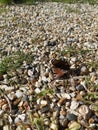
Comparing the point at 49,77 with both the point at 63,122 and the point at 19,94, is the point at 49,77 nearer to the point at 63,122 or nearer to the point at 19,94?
the point at 19,94

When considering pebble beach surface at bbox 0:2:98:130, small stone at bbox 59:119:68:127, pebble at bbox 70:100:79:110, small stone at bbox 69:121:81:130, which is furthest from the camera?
pebble at bbox 70:100:79:110

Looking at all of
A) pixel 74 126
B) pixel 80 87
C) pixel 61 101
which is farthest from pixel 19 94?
pixel 74 126

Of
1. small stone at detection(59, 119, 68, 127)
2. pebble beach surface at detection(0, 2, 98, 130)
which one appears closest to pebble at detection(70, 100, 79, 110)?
pebble beach surface at detection(0, 2, 98, 130)

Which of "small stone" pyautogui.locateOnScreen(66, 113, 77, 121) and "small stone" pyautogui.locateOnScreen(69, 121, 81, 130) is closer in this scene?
"small stone" pyautogui.locateOnScreen(69, 121, 81, 130)

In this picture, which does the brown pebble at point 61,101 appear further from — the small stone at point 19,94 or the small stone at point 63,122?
the small stone at point 19,94

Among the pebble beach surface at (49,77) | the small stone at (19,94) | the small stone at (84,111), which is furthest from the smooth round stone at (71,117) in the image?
the small stone at (19,94)

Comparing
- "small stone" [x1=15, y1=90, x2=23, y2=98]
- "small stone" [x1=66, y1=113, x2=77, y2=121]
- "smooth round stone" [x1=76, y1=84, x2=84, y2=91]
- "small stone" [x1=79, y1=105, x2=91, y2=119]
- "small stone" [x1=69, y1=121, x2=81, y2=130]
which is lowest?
"small stone" [x1=69, y1=121, x2=81, y2=130]

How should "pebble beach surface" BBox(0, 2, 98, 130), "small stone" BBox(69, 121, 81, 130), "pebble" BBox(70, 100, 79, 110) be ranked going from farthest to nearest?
1. "pebble" BBox(70, 100, 79, 110)
2. "pebble beach surface" BBox(0, 2, 98, 130)
3. "small stone" BBox(69, 121, 81, 130)

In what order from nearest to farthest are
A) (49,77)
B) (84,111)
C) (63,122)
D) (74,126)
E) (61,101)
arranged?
(74,126) < (63,122) < (84,111) < (61,101) < (49,77)

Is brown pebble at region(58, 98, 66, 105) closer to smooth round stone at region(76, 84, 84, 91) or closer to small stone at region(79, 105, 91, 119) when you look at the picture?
small stone at region(79, 105, 91, 119)
